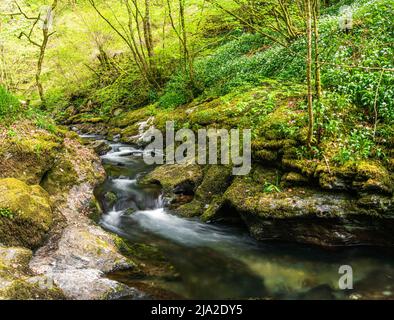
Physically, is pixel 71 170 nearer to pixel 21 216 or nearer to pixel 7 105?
pixel 7 105

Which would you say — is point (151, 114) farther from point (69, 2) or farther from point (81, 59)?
point (69, 2)

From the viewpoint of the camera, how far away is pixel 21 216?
5.66 m

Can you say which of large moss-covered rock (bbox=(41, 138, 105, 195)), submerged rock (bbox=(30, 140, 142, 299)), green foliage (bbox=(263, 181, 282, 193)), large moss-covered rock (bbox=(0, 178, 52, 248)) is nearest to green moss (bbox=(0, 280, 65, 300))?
submerged rock (bbox=(30, 140, 142, 299))

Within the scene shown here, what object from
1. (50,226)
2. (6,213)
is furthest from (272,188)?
(6,213)

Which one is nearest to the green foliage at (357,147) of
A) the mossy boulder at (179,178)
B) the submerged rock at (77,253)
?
the mossy boulder at (179,178)

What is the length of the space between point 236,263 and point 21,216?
12.2 feet

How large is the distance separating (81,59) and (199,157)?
12341 mm

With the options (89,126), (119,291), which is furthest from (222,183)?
(89,126)

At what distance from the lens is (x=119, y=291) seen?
4797 mm

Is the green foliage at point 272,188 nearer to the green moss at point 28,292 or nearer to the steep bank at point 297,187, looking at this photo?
the steep bank at point 297,187

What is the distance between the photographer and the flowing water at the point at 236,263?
16.8ft

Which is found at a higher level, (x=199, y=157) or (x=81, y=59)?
(x=81, y=59)

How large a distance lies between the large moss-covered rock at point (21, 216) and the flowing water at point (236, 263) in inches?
63.0
